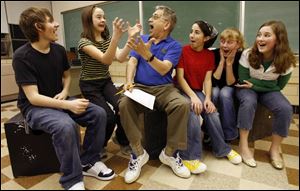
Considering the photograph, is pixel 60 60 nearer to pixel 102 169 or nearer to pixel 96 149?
pixel 96 149

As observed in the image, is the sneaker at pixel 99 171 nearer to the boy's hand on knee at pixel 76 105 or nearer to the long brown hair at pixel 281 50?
the boy's hand on knee at pixel 76 105

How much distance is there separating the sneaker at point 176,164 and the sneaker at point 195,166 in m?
0.03

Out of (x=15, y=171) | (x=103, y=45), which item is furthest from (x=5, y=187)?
(x=103, y=45)

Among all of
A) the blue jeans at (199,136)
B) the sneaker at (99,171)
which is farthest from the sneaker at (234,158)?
the sneaker at (99,171)

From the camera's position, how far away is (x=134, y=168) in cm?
140

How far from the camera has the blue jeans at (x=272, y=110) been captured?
4.98 feet

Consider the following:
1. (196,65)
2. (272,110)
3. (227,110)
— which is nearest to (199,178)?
(227,110)

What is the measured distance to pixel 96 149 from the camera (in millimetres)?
1445

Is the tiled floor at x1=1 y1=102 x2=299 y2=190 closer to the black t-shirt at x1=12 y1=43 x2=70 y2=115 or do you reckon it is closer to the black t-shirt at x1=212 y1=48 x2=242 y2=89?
the black t-shirt at x1=12 y1=43 x2=70 y2=115

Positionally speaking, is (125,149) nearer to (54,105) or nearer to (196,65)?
(54,105)

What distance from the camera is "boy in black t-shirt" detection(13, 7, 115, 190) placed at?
3.92 feet

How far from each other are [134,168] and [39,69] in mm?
841

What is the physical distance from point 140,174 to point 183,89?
0.68 metres

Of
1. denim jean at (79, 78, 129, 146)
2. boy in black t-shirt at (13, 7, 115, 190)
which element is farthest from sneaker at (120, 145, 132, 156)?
boy in black t-shirt at (13, 7, 115, 190)
